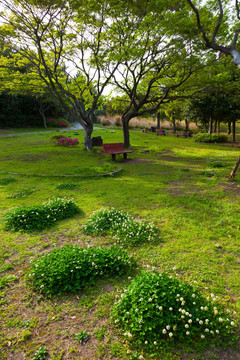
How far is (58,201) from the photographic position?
638cm

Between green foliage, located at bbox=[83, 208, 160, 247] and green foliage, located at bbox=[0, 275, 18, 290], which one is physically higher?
green foliage, located at bbox=[83, 208, 160, 247]

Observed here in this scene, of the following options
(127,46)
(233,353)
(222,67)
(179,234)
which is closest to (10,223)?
(179,234)

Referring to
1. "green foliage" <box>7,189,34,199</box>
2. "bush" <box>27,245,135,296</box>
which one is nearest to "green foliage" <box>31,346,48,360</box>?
"bush" <box>27,245,135,296</box>

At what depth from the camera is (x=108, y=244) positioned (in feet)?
15.1

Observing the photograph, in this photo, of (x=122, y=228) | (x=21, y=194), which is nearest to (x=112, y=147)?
(x=21, y=194)

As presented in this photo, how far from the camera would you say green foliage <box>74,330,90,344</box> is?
2614 millimetres

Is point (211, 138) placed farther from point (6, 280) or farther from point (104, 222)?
point (6, 280)

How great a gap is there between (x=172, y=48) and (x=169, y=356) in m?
15.7

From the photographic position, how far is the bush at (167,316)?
255cm

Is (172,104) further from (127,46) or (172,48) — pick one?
(127,46)

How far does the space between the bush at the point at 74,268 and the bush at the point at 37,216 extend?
5.23 ft

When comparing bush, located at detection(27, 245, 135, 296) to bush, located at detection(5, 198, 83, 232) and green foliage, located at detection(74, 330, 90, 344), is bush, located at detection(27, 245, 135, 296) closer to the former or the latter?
green foliage, located at detection(74, 330, 90, 344)

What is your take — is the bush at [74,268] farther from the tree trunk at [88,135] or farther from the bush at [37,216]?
the tree trunk at [88,135]

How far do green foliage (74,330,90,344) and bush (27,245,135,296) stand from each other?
28.0 inches
